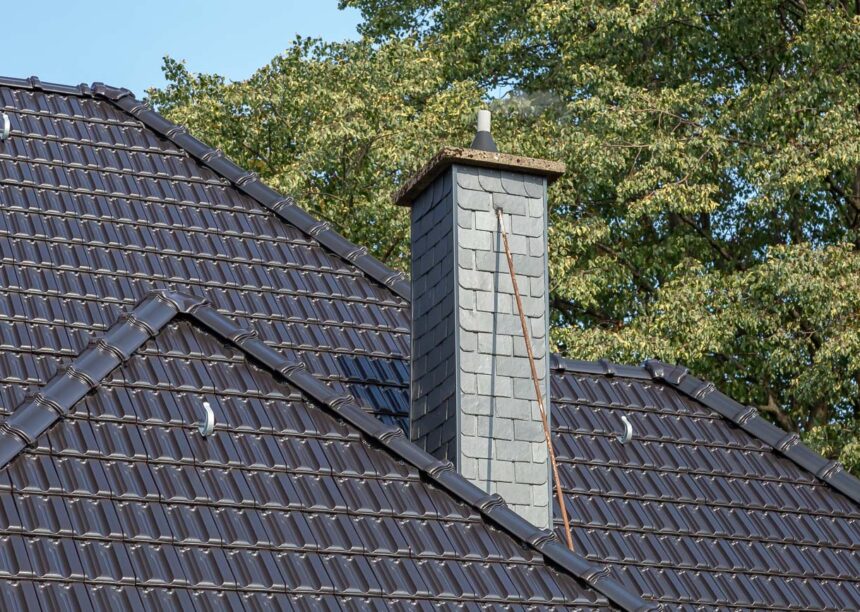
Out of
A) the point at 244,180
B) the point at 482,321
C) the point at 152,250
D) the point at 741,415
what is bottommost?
the point at 482,321

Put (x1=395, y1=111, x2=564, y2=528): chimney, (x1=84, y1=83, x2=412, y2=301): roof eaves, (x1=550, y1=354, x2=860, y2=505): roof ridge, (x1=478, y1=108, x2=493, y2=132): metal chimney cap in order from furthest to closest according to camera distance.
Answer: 1. (x1=84, y1=83, x2=412, y2=301): roof eaves
2. (x1=550, y1=354, x2=860, y2=505): roof ridge
3. (x1=478, y1=108, x2=493, y2=132): metal chimney cap
4. (x1=395, y1=111, x2=564, y2=528): chimney

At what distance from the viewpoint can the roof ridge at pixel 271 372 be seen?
9438mm

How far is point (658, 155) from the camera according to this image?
23625mm

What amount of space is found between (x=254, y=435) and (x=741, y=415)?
503 cm

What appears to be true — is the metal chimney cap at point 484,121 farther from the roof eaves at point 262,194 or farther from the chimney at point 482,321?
the roof eaves at point 262,194

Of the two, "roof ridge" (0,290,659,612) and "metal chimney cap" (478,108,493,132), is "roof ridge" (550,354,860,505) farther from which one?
"roof ridge" (0,290,659,612)

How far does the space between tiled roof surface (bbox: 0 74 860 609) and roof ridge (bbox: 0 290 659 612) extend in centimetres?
2

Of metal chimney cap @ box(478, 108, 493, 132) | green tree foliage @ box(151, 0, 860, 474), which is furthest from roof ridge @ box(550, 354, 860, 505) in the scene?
green tree foliage @ box(151, 0, 860, 474)

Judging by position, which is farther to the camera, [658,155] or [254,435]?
[658,155]

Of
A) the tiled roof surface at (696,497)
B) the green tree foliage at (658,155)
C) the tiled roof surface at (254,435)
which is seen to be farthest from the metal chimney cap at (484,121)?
the green tree foliage at (658,155)

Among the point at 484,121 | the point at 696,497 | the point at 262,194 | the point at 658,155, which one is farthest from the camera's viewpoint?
the point at 658,155

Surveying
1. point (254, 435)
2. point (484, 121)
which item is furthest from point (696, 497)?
point (254, 435)

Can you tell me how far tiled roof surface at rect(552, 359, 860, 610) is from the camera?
11562mm

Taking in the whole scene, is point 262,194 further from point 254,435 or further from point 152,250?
point 254,435
